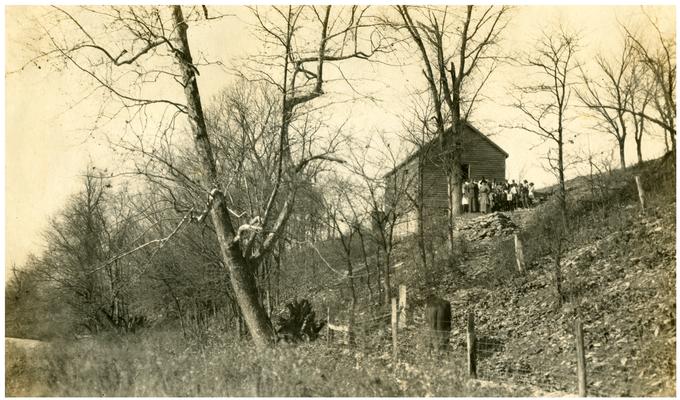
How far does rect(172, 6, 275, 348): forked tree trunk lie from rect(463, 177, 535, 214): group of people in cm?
1900

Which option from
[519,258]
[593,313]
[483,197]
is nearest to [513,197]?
[483,197]

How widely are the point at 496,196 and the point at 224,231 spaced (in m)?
20.7

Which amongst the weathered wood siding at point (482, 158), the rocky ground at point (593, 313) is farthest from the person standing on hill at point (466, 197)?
the rocky ground at point (593, 313)

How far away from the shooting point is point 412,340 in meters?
14.5

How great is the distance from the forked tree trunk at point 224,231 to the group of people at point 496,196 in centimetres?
1900

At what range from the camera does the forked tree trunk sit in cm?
1138

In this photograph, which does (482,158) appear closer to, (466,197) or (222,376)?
(466,197)

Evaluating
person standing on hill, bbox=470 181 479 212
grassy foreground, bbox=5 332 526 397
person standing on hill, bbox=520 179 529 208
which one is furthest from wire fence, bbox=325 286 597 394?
person standing on hill, bbox=520 179 529 208

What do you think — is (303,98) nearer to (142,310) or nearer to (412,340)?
(412,340)

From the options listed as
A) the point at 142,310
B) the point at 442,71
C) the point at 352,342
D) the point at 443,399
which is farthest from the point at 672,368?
the point at 142,310

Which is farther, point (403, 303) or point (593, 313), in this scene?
point (403, 303)

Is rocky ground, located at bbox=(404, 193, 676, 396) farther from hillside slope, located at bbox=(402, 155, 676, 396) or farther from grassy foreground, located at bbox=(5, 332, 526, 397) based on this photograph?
grassy foreground, located at bbox=(5, 332, 526, 397)

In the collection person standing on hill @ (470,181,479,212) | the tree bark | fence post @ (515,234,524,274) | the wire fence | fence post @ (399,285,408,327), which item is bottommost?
the wire fence

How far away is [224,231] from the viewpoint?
11406 millimetres
